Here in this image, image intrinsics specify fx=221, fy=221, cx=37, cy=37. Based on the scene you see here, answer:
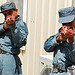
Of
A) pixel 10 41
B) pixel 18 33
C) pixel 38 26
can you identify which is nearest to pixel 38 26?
pixel 38 26

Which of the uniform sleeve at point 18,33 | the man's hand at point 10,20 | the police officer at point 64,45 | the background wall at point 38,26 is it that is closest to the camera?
the police officer at point 64,45

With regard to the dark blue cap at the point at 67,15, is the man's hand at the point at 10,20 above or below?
below

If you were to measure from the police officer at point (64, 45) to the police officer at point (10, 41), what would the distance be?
0.47m

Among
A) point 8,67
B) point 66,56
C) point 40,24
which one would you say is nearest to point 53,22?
point 40,24

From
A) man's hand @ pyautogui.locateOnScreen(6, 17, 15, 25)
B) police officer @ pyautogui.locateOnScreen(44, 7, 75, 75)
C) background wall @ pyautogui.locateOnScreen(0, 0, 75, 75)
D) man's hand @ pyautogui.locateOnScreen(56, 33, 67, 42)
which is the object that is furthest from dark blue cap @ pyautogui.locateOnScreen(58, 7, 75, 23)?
background wall @ pyautogui.locateOnScreen(0, 0, 75, 75)

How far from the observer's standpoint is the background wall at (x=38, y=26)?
3.88m

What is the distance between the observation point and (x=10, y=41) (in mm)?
2863

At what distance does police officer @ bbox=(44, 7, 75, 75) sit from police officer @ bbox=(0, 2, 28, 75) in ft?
1.53

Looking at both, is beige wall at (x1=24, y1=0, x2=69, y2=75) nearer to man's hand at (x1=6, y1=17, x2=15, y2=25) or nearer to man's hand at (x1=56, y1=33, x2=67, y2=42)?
man's hand at (x1=6, y1=17, x2=15, y2=25)

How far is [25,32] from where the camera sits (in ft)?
9.30

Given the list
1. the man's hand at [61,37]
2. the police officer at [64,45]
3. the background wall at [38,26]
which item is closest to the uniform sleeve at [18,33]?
the police officer at [64,45]

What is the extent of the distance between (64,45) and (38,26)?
198 cm

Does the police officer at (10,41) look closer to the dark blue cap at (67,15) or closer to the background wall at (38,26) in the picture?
the dark blue cap at (67,15)

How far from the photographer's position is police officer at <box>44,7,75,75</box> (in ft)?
7.04
